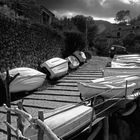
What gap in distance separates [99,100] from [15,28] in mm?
5132

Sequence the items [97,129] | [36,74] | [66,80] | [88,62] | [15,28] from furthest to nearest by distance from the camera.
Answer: [88,62] → [66,80] → [15,28] → [36,74] → [97,129]

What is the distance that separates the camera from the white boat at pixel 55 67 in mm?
7759

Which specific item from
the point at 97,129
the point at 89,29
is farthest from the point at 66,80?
the point at 89,29

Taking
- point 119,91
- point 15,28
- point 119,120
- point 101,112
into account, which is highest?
point 15,28

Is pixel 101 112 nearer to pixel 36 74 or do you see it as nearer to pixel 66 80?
pixel 36 74

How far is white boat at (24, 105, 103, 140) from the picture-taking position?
277 centimetres

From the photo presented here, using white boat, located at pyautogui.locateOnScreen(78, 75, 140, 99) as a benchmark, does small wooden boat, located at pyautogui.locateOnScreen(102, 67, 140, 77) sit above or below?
above

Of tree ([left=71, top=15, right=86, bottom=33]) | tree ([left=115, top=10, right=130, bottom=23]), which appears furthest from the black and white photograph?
tree ([left=115, top=10, right=130, bottom=23])

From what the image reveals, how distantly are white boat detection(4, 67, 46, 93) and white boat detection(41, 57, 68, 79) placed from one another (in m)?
1.30

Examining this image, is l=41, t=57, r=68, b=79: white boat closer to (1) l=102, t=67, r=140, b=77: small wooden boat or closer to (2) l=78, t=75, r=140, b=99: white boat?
(1) l=102, t=67, r=140, b=77: small wooden boat

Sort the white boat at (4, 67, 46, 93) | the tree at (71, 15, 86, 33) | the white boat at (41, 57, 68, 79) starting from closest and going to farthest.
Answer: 1. the white boat at (4, 67, 46, 93)
2. the white boat at (41, 57, 68, 79)
3. the tree at (71, 15, 86, 33)

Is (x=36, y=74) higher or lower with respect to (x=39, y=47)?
lower

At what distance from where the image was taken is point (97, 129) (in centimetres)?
359

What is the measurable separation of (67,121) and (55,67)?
517 centimetres
